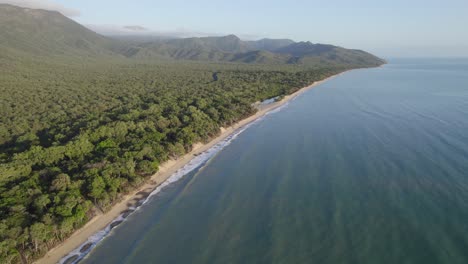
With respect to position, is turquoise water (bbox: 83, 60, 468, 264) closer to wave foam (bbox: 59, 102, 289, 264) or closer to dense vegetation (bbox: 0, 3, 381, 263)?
wave foam (bbox: 59, 102, 289, 264)

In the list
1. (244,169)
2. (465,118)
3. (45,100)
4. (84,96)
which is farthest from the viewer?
(84,96)

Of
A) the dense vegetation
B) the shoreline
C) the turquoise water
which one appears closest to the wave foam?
the shoreline

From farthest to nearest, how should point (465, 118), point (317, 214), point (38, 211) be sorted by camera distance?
1. point (465, 118)
2. point (317, 214)
3. point (38, 211)

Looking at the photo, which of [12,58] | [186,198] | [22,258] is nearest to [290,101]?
[186,198]

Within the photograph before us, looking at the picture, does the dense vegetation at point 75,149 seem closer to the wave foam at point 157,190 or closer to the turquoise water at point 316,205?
the wave foam at point 157,190

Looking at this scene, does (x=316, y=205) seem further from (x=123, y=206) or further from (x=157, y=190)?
(x=123, y=206)

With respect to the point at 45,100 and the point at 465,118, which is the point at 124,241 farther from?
the point at 465,118

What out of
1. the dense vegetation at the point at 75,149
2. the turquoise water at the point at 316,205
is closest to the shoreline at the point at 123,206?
the dense vegetation at the point at 75,149

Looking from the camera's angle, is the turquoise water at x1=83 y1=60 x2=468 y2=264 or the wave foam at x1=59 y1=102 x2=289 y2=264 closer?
the wave foam at x1=59 y1=102 x2=289 y2=264
